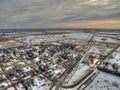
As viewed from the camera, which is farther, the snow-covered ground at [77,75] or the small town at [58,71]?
the snow-covered ground at [77,75]

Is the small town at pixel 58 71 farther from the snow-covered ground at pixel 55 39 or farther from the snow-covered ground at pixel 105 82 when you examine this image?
the snow-covered ground at pixel 55 39

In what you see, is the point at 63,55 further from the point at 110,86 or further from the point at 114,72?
the point at 110,86

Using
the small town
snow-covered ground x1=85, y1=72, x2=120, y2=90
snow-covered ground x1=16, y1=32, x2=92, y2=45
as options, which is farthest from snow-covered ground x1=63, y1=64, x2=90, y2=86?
snow-covered ground x1=16, y1=32, x2=92, y2=45

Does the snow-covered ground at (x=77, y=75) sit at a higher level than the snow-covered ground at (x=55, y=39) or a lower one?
lower

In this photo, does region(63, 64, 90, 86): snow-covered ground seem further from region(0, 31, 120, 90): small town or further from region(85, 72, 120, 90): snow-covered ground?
region(85, 72, 120, 90): snow-covered ground

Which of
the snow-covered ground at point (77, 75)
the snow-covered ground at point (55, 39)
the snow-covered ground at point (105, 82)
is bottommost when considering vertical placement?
the snow-covered ground at point (105, 82)


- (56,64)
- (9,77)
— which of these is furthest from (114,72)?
(9,77)

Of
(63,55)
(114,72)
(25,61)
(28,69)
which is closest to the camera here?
(114,72)

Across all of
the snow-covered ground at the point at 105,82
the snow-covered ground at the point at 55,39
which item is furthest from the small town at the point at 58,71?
the snow-covered ground at the point at 55,39

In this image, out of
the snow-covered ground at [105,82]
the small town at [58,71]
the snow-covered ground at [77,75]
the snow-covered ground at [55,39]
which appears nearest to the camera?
the snow-covered ground at [105,82]
